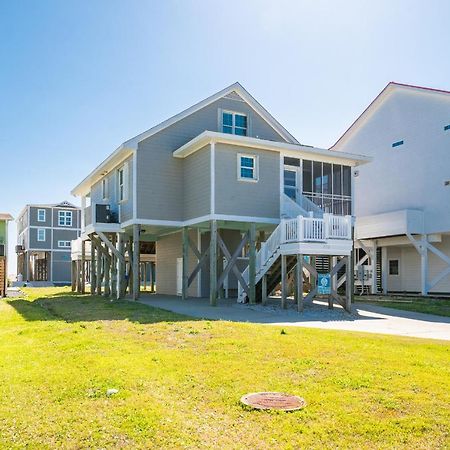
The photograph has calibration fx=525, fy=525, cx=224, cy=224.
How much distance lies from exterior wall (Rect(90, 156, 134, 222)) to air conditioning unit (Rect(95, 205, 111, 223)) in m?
0.46

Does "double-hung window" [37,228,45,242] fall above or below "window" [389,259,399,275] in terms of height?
above

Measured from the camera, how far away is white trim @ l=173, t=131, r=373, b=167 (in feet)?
63.0

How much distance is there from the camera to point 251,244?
19.5 m

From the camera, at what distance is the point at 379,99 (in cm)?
3083

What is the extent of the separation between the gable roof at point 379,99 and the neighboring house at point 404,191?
0.18 feet

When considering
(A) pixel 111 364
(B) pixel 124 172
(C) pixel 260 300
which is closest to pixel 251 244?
(C) pixel 260 300

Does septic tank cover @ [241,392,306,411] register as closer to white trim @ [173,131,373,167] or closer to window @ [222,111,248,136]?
white trim @ [173,131,373,167]

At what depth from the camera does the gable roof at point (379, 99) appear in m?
27.4

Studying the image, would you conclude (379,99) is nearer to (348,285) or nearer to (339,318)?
(348,285)

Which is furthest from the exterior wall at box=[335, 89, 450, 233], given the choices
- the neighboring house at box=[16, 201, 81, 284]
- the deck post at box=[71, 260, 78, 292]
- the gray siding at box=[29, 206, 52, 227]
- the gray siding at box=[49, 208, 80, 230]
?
the gray siding at box=[29, 206, 52, 227]

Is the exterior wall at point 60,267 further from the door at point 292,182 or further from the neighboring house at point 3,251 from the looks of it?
the door at point 292,182

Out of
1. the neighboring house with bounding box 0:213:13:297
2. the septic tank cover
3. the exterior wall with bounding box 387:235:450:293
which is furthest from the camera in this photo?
the exterior wall with bounding box 387:235:450:293

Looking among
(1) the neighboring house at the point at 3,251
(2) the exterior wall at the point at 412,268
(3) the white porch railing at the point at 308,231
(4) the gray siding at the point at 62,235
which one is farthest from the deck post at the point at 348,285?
(4) the gray siding at the point at 62,235

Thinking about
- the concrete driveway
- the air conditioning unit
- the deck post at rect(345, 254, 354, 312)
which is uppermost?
the air conditioning unit
